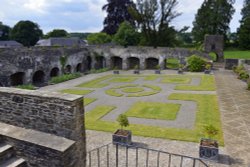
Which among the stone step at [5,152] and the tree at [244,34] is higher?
the tree at [244,34]

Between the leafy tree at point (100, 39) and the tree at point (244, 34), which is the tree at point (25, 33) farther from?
the tree at point (244, 34)

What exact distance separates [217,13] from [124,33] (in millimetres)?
22405

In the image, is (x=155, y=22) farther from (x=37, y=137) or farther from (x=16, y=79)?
(x=37, y=137)

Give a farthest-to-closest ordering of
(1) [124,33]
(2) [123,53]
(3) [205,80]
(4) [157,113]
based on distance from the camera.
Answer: (1) [124,33]
(2) [123,53]
(3) [205,80]
(4) [157,113]

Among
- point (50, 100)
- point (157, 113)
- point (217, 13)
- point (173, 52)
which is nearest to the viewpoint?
point (50, 100)

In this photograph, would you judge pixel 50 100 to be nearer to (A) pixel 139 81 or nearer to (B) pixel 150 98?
(B) pixel 150 98

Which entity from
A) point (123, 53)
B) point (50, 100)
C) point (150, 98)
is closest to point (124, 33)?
point (123, 53)

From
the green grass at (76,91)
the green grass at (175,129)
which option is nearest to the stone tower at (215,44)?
the green grass at (175,129)

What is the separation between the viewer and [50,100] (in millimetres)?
6148

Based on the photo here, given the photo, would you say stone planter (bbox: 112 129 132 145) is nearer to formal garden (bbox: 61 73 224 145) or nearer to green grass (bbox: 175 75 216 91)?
formal garden (bbox: 61 73 224 145)

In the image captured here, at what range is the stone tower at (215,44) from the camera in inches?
1337

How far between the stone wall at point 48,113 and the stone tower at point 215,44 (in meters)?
31.4

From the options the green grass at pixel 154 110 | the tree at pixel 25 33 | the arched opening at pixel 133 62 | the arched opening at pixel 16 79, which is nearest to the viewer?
the green grass at pixel 154 110

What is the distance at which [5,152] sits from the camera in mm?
6059
